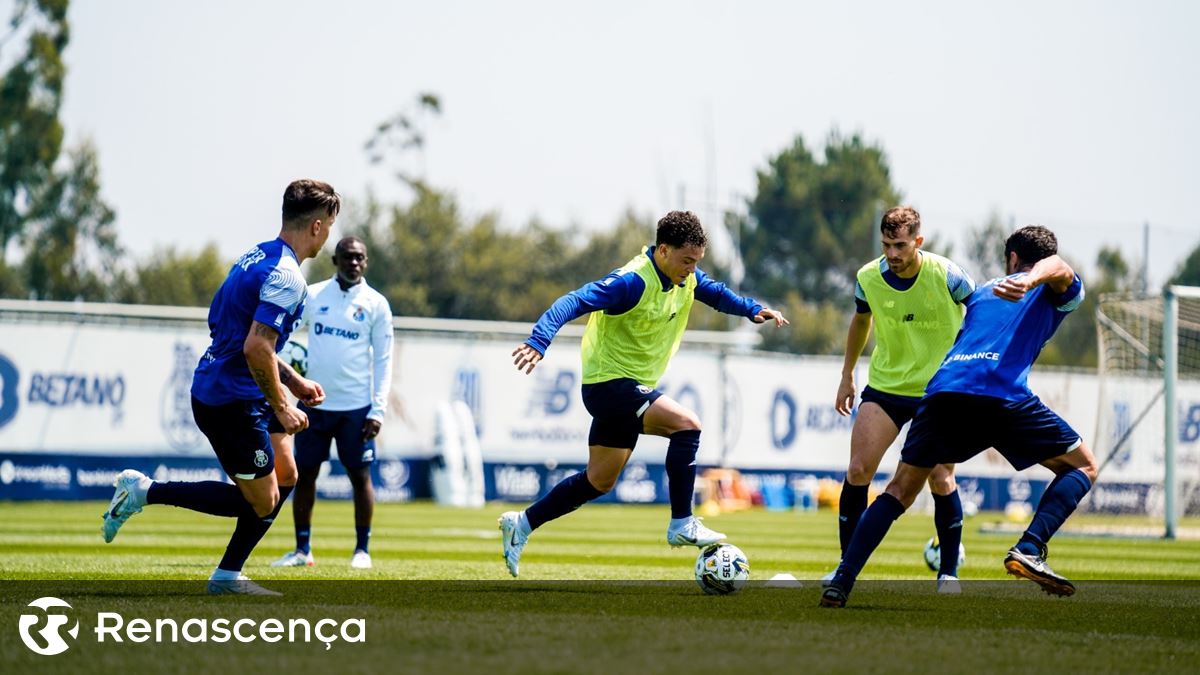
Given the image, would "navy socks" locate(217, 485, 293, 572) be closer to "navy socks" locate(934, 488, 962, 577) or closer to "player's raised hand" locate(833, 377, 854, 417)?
"player's raised hand" locate(833, 377, 854, 417)

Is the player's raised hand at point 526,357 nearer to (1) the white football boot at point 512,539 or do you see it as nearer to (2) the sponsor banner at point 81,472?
(1) the white football boot at point 512,539

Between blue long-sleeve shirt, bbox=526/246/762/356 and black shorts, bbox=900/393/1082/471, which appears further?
blue long-sleeve shirt, bbox=526/246/762/356

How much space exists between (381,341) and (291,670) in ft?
21.6

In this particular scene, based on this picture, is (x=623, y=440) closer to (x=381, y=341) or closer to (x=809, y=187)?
(x=381, y=341)

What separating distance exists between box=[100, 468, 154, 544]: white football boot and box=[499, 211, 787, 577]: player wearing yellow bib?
219cm

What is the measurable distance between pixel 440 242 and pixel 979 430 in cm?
5737

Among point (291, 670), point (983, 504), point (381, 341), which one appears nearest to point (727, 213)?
point (983, 504)

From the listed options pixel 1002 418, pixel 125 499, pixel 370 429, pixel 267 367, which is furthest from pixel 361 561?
pixel 1002 418

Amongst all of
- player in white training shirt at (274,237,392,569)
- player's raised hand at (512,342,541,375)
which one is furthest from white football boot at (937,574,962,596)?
player in white training shirt at (274,237,392,569)

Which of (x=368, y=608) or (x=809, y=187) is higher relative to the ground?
(x=809, y=187)

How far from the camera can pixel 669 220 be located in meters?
8.99

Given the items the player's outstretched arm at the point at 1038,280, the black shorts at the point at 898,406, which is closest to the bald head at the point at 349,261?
the black shorts at the point at 898,406

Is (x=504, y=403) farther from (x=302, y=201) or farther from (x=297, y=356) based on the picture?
(x=302, y=201)

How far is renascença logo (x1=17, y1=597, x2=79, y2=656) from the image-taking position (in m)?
5.57
